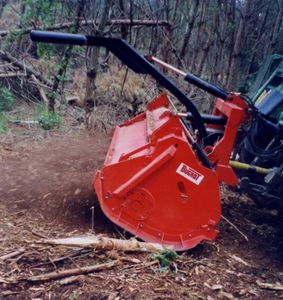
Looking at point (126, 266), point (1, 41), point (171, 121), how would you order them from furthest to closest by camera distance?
point (1, 41) < point (171, 121) < point (126, 266)

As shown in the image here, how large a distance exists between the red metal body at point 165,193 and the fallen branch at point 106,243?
189 mm

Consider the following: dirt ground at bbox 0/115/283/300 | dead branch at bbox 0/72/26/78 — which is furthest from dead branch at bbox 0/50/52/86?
dirt ground at bbox 0/115/283/300

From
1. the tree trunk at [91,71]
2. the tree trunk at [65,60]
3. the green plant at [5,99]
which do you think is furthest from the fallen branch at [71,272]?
the green plant at [5,99]

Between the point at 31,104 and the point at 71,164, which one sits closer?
the point at 71,164

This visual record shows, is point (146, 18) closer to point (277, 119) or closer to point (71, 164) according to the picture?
point (71, 164)

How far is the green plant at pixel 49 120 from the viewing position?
6.53 m

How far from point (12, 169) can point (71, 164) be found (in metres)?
0.62

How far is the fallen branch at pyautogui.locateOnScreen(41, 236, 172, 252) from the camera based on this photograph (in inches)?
119

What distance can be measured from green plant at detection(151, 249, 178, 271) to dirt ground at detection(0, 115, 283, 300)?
37 mm

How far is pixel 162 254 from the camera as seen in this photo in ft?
10.2

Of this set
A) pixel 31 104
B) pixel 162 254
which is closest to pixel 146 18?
pixel 31 104

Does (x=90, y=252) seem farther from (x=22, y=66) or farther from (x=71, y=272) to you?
(x=22, y=66)

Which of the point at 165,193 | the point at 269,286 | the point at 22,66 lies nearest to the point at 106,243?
the point at 165,193

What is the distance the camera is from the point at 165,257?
3.11 m
